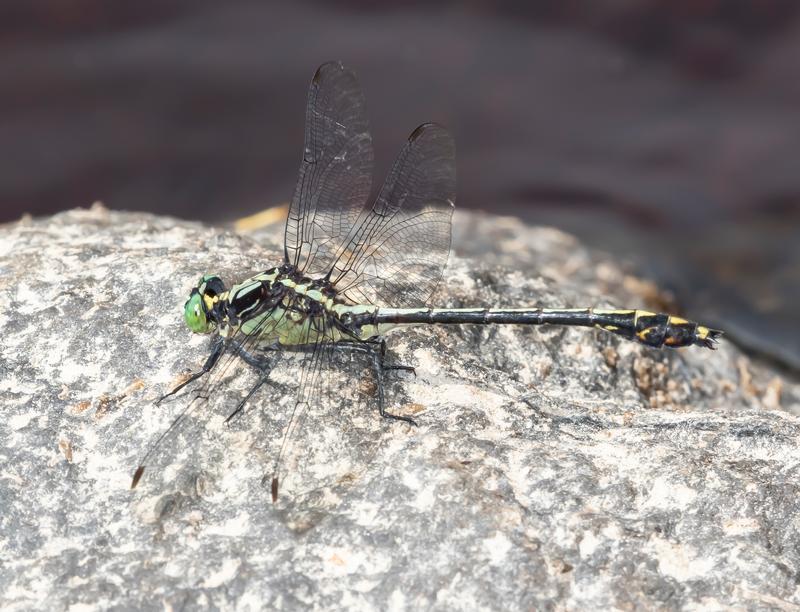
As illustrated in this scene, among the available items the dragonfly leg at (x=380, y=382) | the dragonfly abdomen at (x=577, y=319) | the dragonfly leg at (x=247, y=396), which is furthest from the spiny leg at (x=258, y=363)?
the dragonfly abdomen at (x=577, y=319)

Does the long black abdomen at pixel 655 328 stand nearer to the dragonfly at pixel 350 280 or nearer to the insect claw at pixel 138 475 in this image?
the dragonfly at pixel 350 280

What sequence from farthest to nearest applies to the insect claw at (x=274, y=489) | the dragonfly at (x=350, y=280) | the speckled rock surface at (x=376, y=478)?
the dragonfly at (x=350, y=280) < the insect claw at (x=274, y=489) < the speckled rock surface at (x=376, y=478)

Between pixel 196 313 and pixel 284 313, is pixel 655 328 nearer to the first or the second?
pixel 284 313

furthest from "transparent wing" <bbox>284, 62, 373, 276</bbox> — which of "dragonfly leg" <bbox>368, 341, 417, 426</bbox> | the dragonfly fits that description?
"dragonfly leg" <bbox>368, 341, 417, 426</bbox>

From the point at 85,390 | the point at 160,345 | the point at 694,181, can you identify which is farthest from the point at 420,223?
the point at 694,181

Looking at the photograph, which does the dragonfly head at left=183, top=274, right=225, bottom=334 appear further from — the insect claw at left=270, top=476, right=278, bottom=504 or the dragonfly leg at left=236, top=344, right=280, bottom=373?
the insect claw at left=270, top=476, right=278, bottom=504

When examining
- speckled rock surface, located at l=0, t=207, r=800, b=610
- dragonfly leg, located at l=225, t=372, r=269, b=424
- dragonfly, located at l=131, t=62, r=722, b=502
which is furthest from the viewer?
dragonfly, located at l=131, t=62, r=722, b=502

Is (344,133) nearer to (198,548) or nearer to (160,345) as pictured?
(160,345)
